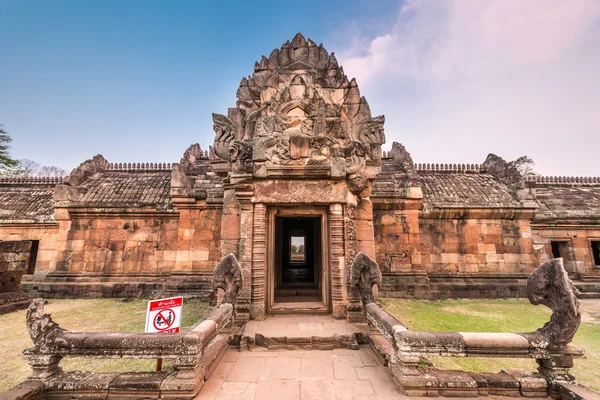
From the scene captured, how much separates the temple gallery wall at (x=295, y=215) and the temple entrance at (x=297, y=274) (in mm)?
62

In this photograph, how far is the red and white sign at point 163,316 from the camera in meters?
3.84

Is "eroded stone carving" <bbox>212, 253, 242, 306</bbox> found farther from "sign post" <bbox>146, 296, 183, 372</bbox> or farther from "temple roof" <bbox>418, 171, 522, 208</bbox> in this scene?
"temple roof" <bbox>418, 171, 522, 208</bbox>

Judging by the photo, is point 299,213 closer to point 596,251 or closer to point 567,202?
point 567,202

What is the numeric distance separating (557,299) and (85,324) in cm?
955

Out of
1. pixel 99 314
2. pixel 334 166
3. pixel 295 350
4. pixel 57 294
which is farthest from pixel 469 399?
pixel 57 294

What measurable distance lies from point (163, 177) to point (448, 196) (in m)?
12.9

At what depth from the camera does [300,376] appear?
3.66m

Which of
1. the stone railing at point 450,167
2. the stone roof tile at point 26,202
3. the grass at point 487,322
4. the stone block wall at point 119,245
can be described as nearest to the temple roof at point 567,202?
the stone railing at point 450,167

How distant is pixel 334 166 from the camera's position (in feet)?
18.9

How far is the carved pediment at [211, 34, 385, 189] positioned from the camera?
5.80m

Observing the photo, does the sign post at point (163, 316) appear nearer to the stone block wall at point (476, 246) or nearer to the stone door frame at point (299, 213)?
the stone door frame at point (299, 213)

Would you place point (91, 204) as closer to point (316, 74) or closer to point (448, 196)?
point (316, 74)

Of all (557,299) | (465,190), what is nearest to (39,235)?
(557,299)

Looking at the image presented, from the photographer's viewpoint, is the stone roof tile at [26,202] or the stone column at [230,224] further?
the stone roof tile at [26,202]
